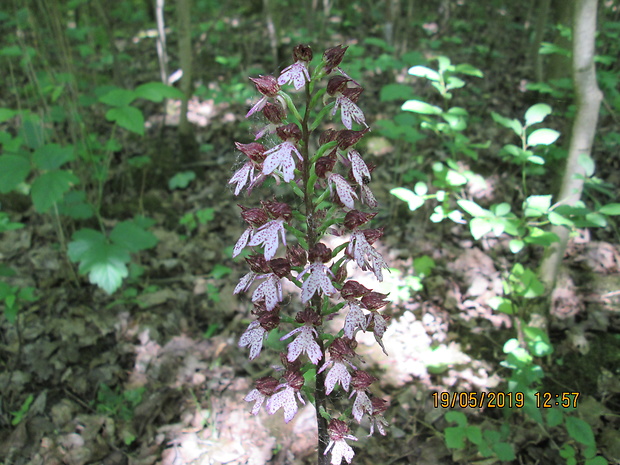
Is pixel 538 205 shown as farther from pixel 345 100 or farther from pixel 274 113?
pixel 274 113

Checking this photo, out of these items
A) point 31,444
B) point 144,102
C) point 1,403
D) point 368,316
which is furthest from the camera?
point 144,102

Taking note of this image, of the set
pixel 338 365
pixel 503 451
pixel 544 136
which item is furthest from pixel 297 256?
pixel 544 136

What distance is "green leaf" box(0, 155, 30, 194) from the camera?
2589 mm

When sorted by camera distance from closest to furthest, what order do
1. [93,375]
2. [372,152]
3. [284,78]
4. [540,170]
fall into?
[284,78] → [93,375] → [540,170] → [372,152]

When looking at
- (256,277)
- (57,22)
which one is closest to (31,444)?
(256,277)

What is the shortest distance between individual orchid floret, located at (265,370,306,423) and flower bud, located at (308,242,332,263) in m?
0.42

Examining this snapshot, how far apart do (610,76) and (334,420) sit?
3.60 meters

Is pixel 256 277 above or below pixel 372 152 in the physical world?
above

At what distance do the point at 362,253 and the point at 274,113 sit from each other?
0.55 meters

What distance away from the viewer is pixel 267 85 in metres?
1.33

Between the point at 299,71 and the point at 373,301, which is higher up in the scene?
the point at 299,71

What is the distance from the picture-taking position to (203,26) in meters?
7.59

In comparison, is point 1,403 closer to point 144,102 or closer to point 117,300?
point 117,300

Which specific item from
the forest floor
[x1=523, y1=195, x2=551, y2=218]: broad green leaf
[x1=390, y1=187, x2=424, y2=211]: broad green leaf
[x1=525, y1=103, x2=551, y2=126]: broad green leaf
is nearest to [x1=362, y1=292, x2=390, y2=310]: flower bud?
[x1=390, y1=187, x2=424, y2=211]: broad green leaf
